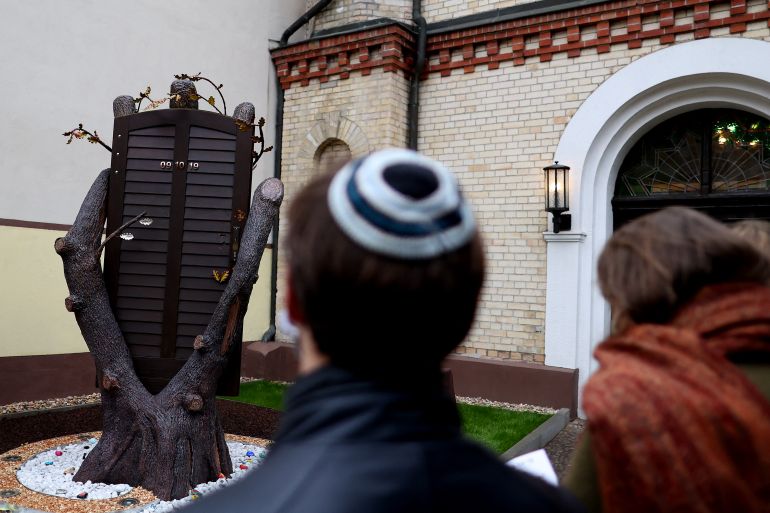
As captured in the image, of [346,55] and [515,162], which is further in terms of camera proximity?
[346,55]

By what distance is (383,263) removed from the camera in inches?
36.6

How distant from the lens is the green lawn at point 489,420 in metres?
6.16

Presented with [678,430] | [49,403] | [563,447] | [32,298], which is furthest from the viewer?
[32,298]

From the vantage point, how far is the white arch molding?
741 centimetres

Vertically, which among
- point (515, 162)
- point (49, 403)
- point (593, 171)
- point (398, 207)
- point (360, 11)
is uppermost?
point (360, 11)

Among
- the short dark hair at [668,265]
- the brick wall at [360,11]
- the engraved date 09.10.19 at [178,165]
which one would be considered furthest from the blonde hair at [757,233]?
the brick wall at [360,11]

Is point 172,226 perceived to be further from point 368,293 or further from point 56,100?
point 368,293

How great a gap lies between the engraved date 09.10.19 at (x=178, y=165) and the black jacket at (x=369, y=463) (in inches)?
174

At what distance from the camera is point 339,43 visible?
9.02 metres

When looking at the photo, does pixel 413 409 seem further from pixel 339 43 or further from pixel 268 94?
pixel 268 94

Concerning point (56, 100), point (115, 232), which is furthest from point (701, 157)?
point (56, 100)

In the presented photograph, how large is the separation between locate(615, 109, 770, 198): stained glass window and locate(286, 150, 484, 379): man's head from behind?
7.42 m

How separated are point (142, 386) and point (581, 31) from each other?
20.3ft

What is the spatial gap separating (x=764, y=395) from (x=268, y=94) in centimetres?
913
